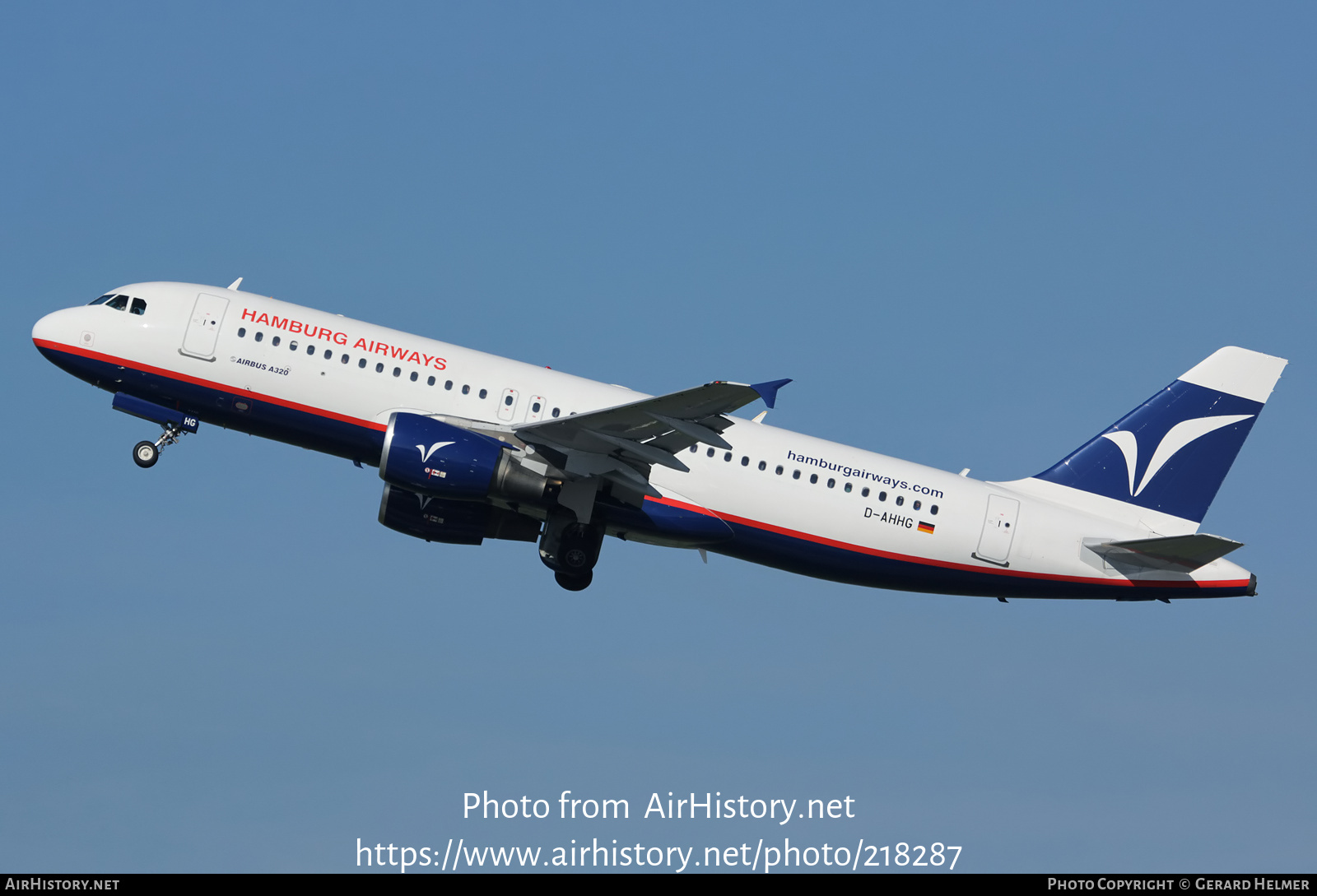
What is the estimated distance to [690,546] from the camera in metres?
35.7

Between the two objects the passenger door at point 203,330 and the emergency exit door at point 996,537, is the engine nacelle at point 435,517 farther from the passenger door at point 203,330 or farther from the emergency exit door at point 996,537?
the emergency exit door at point 996,537

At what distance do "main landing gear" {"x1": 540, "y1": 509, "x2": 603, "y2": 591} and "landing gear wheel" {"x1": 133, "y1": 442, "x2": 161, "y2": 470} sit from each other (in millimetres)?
10009

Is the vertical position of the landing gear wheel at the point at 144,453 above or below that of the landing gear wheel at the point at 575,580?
above

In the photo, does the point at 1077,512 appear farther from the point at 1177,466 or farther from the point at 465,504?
the point at 465,504

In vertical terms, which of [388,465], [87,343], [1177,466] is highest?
[1177,466]

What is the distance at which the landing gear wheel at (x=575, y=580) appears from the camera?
3547 cm

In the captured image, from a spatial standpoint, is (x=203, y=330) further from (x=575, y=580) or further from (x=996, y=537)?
(x=996, y=537)

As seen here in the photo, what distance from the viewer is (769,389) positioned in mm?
28812

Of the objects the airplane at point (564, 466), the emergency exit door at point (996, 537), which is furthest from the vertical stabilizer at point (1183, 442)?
the emergency exit door at point (996, 537)

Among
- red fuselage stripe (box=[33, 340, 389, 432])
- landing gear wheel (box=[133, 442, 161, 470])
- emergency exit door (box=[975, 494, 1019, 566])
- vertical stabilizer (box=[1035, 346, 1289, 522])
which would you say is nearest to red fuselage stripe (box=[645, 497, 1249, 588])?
emergency exit door (box=[975, 494, 1019, 566])

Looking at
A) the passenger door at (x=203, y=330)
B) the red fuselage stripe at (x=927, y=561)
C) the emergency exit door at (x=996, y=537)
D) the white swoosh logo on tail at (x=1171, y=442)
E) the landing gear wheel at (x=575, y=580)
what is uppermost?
the white swoosh logo on tail at (x=1171, y=442)

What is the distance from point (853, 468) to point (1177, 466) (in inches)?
367

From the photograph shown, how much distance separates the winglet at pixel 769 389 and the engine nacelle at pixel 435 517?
955 centimetres

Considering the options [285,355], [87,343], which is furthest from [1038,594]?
[87,343]
